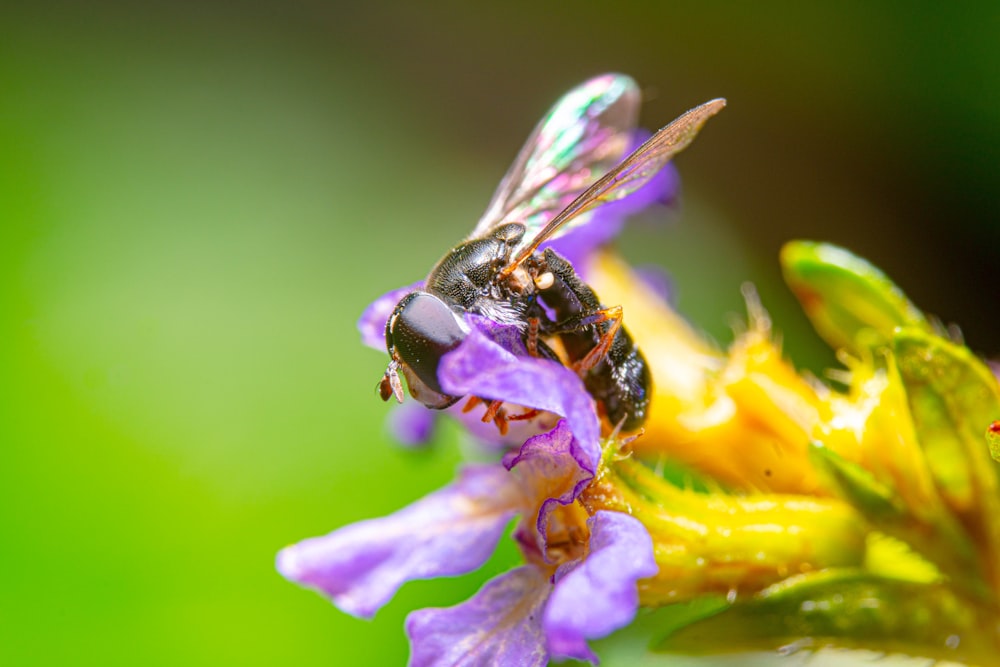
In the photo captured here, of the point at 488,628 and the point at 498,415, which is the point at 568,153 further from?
the point at 488,628

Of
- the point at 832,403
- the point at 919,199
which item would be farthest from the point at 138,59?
the point at 832,403

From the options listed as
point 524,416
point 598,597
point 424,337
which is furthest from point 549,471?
point 598,597

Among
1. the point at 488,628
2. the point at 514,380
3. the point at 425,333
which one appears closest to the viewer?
the point at 514,380

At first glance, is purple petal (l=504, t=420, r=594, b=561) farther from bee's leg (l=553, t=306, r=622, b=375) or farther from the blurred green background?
the blurred green background

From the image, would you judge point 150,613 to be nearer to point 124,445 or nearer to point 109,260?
point 124,445

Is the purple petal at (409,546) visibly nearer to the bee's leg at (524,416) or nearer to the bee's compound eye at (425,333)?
the bee's leg at (524,416)

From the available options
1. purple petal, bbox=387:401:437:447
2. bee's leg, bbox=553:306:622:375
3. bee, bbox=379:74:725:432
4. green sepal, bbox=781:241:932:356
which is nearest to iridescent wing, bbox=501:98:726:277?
bee, bbox=379:74:725:432
